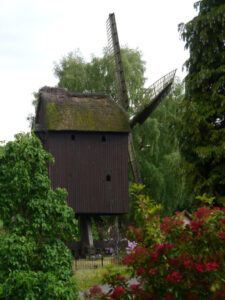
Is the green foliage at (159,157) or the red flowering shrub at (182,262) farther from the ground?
the green foliage at (159,157)

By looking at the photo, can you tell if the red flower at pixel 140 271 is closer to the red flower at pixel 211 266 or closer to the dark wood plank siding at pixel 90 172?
the red flower at pixel 211 266

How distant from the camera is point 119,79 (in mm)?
26516

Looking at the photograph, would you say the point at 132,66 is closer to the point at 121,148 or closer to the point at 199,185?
the point at 121,148

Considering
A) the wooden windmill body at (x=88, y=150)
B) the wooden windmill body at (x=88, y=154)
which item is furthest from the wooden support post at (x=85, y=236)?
the wooden windmill body at (x=88, y=154)

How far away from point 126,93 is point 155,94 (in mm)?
1488

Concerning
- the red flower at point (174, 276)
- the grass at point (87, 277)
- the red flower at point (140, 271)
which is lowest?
the grass at point (87, 277)

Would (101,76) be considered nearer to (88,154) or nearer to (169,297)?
(88,154)

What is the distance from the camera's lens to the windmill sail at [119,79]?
84.0ft

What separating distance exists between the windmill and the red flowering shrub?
19.2m

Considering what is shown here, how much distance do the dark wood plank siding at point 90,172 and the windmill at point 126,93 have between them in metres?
1.89

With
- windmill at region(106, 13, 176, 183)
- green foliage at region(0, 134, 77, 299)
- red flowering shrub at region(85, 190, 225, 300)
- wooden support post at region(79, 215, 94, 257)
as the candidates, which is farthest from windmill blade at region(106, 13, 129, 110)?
red flowering shrub at region(85, 190, 225, 300)

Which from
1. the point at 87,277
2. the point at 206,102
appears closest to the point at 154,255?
the point at 206,102

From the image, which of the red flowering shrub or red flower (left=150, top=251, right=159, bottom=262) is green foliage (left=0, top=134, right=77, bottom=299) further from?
red flower (left=150, top=251, right=159, bottom=262)

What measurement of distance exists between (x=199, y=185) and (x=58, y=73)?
20.5m
